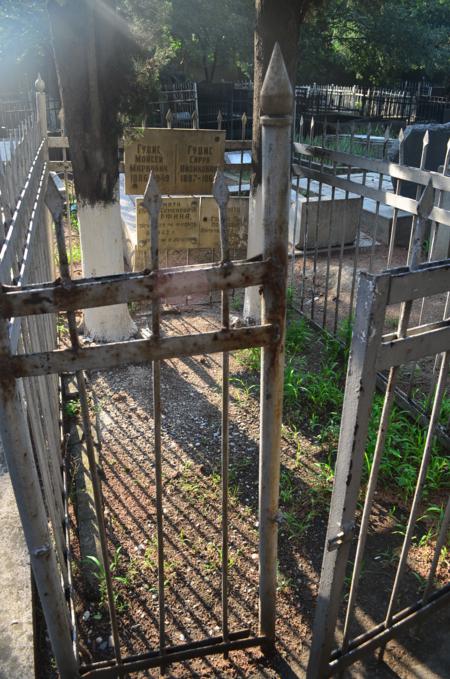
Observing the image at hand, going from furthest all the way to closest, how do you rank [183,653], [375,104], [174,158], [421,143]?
1. [375,104]
2. [421,143]
3. [174,158]
4. [183,653]

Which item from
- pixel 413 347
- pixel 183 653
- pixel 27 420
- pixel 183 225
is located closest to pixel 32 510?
pixel 27 420

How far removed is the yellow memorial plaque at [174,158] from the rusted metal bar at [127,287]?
414 centimetres

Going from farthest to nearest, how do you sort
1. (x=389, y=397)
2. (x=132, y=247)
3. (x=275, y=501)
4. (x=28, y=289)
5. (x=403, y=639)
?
(x=132, y=247), (x=403, y=639), (x=275, y=501), (x=389, y=397), (x=28, y=289)

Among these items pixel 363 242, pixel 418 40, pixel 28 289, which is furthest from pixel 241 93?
pixel 28 289

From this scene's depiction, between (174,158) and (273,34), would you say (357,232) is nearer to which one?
(273,34)

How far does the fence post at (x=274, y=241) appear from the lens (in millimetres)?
1731

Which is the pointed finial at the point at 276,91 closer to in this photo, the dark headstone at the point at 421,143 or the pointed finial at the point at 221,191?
the pointed finial at the point at 221,191

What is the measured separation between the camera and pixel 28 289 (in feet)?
5.07

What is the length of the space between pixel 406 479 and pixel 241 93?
21.1 meters

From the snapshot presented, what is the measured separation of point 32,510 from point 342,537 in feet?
3.27

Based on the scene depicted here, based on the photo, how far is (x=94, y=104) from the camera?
14.9ft

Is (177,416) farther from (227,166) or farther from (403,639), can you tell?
(227,166)

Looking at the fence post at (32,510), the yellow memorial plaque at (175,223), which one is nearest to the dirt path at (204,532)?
the fence post at (32,510)

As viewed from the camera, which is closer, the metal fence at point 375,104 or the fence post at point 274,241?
the fence post at point 274,241
